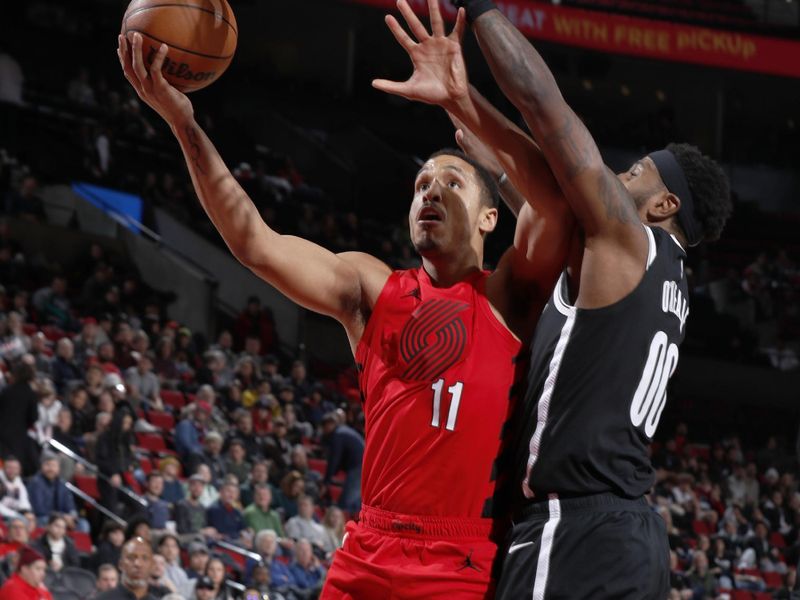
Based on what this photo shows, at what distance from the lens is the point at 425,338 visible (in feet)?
11.6

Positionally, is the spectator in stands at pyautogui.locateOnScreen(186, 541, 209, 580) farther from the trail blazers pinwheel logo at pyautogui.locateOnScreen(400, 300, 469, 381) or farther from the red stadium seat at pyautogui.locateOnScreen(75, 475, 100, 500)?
the trail blazers pinwheel logo at pyautogui.locateOnScreen(400, 300, 469, 381)

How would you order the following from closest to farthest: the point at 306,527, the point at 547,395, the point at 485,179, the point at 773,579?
1. the point at 547,395
2. the point at 485,179
3. the point at 306,527
4. the point at 773,579

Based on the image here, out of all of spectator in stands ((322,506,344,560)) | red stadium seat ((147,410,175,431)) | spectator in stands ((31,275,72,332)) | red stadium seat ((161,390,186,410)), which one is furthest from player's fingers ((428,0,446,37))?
spectator in stands ((31,275,72,332))

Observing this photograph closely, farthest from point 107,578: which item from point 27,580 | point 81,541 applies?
point 81,541

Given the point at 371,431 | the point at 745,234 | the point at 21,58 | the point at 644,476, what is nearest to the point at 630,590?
the point at 644,476

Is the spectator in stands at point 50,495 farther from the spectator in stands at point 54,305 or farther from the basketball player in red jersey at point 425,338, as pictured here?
the basketball player in red jersey at point 425,338

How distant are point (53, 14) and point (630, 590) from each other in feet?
66.5

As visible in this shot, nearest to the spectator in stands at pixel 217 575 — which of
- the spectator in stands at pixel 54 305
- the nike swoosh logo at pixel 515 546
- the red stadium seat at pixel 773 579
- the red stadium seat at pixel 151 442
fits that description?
the red stadium seat at pixel 151 442

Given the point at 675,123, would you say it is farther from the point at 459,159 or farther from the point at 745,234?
the point at 459,159

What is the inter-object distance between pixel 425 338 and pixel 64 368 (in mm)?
8895

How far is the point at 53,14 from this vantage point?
21.3m

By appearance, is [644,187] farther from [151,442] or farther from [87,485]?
[151,442]

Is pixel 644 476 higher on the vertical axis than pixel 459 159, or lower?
lower

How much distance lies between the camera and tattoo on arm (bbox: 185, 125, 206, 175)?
11.6ft
